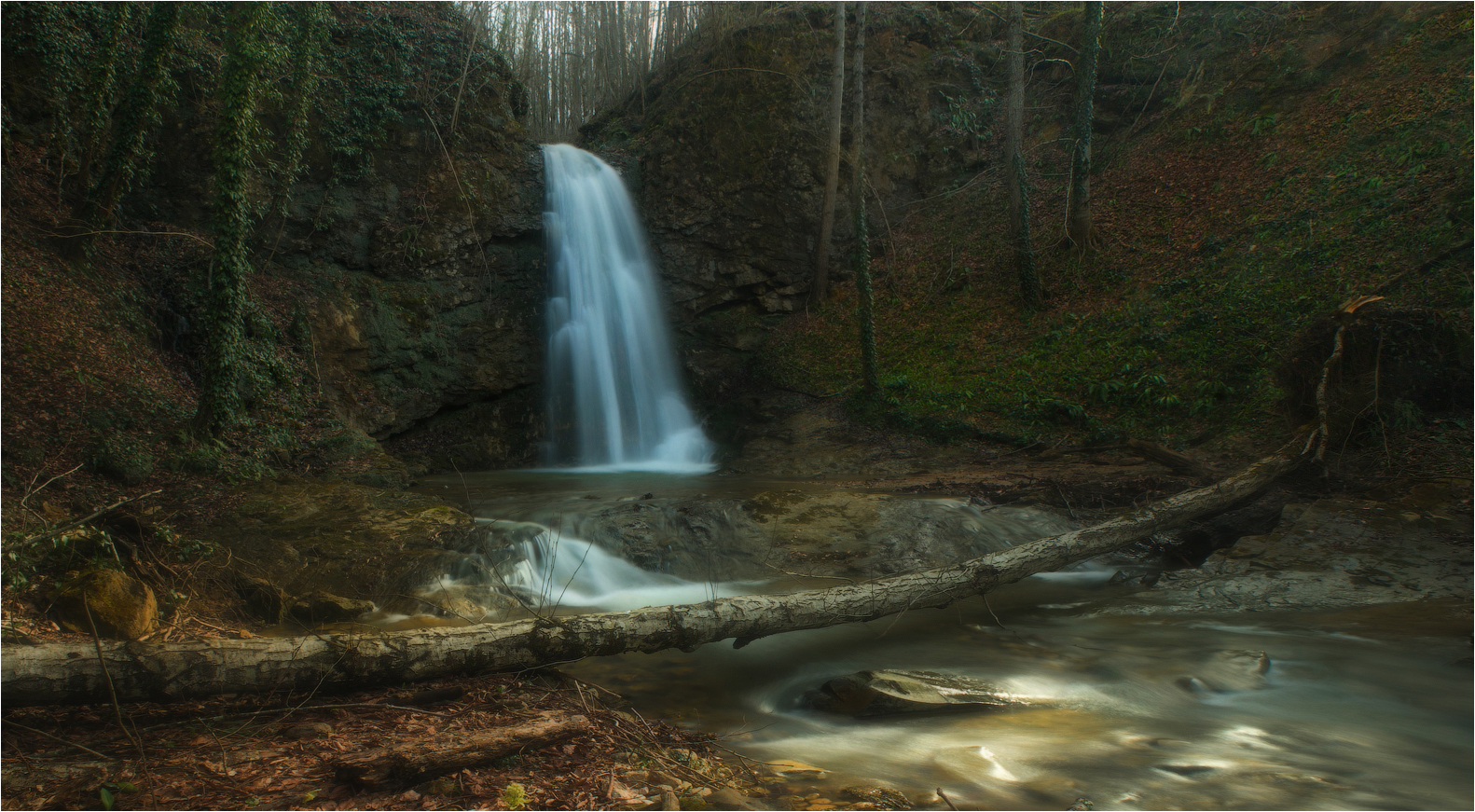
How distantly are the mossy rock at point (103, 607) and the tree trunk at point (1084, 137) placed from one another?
15366mm

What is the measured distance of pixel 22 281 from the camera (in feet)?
31.6

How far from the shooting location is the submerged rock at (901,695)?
459 cm

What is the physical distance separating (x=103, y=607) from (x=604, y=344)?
12325 mm

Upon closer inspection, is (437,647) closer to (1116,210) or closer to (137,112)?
(137,112)

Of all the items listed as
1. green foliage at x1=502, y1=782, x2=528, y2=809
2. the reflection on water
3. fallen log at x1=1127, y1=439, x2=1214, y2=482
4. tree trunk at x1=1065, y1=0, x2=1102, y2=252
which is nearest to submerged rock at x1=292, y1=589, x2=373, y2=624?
the reflection on water

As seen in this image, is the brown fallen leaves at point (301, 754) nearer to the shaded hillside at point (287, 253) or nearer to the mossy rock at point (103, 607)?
the mossy rock at point (103, 607)

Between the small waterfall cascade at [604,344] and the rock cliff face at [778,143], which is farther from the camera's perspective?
the rock cliff face at [778,143]

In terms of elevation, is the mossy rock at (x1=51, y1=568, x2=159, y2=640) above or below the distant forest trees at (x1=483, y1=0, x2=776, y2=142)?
below

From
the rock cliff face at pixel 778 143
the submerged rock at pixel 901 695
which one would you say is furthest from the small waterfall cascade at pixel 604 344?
the submerged rock at pixel 901 695

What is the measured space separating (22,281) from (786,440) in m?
12.1

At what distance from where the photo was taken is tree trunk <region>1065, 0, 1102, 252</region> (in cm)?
1374

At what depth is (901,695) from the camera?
4.60 meters

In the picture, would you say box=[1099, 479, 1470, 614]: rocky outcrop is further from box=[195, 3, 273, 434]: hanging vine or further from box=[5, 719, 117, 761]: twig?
box=[195, 3, 273, 434]: hanging vine

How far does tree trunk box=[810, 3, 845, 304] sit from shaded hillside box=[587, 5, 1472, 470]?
527mm
